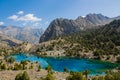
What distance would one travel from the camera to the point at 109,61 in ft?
497

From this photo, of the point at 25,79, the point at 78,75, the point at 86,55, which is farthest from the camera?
the point at 86,55

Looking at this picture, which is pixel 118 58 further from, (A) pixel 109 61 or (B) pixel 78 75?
(B) pixel 78 75

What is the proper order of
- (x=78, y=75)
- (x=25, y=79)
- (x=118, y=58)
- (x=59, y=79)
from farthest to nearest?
1. (x=118, y=58)
2. (x=59, y=79)
3. (x=78, y=75)
4. (x=25, y=79)

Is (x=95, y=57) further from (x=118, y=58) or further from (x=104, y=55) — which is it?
(x=118, y=58)

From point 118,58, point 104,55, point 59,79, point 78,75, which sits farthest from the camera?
point 104,55

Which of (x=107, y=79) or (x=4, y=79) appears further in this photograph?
(x=107, y=79)

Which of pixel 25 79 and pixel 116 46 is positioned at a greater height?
pixel 116 46

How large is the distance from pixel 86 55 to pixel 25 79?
464 ft

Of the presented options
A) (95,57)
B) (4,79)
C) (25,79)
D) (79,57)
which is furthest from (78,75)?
(79,57)

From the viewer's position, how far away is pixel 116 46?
625 ft

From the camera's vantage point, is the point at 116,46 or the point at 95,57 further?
the point at 116,46

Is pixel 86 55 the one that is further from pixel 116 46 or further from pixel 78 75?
pixel 78 75

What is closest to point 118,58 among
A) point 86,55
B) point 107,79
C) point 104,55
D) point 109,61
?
point 109,61

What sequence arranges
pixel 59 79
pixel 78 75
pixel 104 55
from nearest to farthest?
pixel 78 75, pixel 59 79, pixel 104 55
